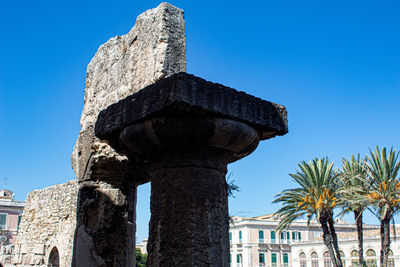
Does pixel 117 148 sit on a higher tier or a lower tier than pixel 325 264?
higher

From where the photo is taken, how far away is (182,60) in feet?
13.2

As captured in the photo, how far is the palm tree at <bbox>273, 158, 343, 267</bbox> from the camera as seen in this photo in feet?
65.4

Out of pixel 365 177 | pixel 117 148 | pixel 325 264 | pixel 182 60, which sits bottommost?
pixel 325 264

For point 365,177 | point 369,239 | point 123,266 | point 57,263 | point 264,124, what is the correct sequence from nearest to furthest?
point 264,124 < point 123,266 < point 57,263 < point 365,177 < point 369,239

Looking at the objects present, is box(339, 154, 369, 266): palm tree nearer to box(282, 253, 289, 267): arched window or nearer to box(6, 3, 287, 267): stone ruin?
box(6, 3, 287, 267): stone ruin

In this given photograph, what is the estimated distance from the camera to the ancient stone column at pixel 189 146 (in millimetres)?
2627

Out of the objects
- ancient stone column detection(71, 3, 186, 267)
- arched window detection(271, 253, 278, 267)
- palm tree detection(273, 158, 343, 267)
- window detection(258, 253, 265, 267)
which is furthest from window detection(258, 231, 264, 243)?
ancient stone column detection(71, 3, 186, 267)

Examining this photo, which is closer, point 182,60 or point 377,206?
point 182,60

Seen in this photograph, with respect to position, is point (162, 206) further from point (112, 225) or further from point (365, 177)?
point (365, 177)

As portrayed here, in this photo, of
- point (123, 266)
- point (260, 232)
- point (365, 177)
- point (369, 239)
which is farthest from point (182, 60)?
point (260, 232)

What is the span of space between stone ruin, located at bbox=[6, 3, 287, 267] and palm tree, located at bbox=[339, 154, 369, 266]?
55.5 feet

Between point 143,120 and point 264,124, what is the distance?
0.88m

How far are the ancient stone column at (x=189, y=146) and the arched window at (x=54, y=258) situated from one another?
9.32 m

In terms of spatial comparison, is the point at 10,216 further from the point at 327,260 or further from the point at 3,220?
the point at 327,260
